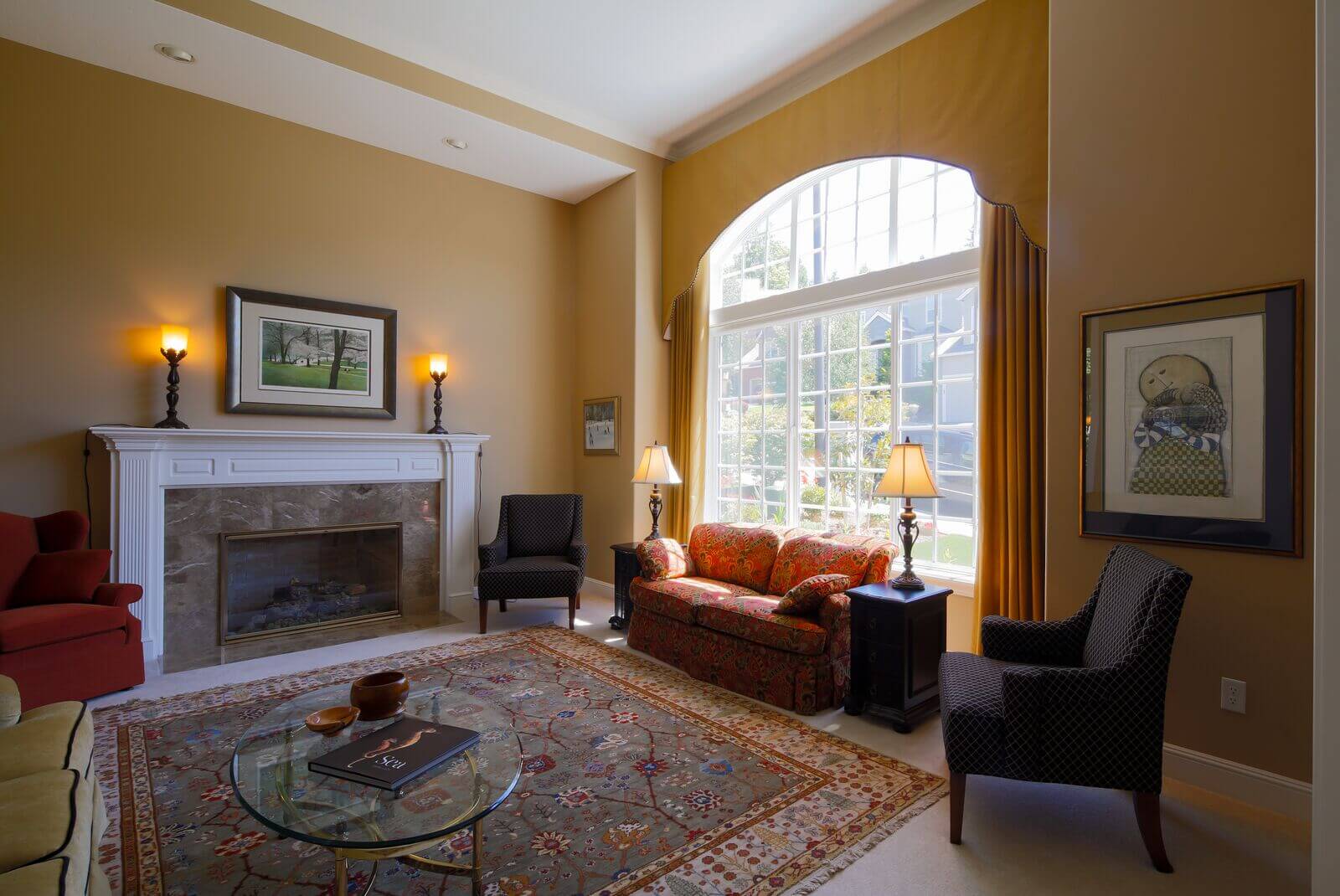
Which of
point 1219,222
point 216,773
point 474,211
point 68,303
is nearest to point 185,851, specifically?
point 216,773

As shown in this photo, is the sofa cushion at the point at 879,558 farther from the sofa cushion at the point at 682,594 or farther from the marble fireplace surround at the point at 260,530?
the marble fireplace surround at the point at 260,530

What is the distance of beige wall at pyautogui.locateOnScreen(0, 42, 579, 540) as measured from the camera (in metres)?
4.04

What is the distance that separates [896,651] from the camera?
10.6ft

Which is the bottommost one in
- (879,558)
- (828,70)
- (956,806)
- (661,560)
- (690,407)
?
(956,806)

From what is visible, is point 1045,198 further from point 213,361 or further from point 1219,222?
point 213,361

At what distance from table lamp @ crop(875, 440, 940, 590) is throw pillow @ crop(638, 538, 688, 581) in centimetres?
158

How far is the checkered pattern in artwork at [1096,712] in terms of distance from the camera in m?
Answer: 2.17

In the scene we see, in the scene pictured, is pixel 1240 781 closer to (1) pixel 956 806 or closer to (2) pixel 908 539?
(1) pixel 956 806

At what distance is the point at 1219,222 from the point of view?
2.63 metres

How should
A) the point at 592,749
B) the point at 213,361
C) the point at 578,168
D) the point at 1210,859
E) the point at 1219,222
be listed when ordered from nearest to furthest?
the point at 1210,859
the point at 1219,222
the point at 592,749
the point at 213,361
the point at 578,168

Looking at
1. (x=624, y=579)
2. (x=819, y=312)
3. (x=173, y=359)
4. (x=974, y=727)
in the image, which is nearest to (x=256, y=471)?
(x=173, y=359)

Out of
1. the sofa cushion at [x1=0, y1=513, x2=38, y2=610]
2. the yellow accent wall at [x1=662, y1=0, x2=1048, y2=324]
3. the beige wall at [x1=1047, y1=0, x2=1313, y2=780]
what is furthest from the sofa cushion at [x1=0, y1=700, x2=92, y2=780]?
the yellow accent wall at [x1=662, y1=0, x2=1048, y2=324]

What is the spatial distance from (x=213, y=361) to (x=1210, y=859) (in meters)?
5.79

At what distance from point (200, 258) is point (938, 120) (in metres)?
4.83
